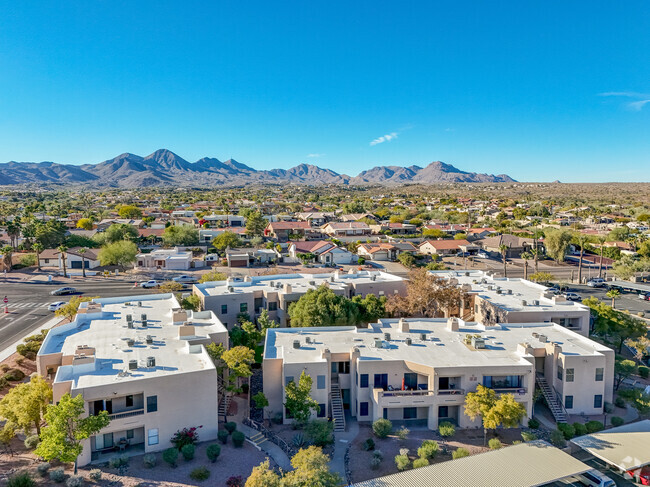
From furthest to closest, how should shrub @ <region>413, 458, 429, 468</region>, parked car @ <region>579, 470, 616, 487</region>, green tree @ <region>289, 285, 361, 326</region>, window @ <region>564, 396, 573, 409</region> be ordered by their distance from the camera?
1. green tree @ <region>289, 285, 361, 326</region>
2. window @ <region>564, 396, 573, 409</region>
3. shrub @ <region>413, 458, 429, 468</region>
4. parked car @ <region>579, 470, 616, 487</region>

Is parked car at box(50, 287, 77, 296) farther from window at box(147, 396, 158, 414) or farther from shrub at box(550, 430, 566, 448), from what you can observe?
shrub at box(550, 430, 566, 448)

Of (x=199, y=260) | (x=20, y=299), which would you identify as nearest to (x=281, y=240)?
(x=199, y=260)

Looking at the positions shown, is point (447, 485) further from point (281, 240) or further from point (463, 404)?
point (281, 240)

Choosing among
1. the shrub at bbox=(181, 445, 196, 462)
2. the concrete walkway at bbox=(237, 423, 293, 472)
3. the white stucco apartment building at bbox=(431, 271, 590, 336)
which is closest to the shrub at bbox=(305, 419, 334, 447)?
the concrete walkway at bbox=(237, 423, 293, 472)

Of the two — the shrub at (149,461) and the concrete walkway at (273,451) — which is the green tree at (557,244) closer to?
the concrete walkway at (273,451)

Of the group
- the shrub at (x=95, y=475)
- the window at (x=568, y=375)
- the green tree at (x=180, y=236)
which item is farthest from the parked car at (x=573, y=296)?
the green tree at (x=180, y=236)

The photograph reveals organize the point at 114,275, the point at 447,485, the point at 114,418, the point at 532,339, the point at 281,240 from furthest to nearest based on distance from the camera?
the point at 281,240, the point at 114,275, the point at 532,339, the point at 114,418, the point at 447,485
